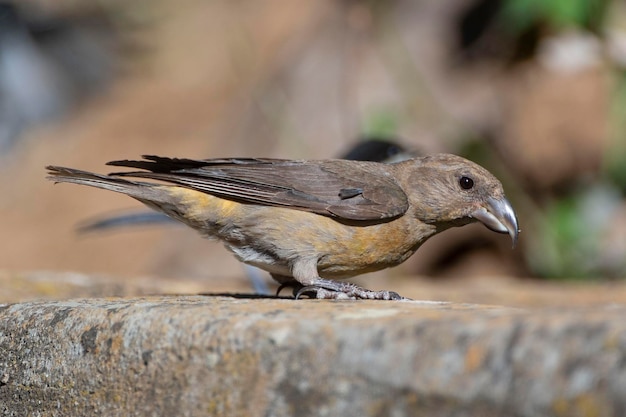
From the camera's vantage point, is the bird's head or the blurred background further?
the blurred background

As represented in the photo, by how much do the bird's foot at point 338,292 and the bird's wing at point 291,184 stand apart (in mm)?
309

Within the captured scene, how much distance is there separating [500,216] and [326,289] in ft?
2.56

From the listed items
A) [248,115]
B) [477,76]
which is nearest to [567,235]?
[477,76]

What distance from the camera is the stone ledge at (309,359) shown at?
6.78ft

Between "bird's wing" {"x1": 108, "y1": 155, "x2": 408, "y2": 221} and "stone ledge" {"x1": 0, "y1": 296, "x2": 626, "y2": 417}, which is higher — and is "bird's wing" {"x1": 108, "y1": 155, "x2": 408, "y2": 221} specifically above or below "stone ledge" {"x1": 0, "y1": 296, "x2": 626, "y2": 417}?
above

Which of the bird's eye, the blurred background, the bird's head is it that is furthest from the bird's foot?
the blurred background

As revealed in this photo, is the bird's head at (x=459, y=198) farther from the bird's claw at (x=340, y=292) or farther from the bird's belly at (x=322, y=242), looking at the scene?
the bird's claw at (x=340, y=292)

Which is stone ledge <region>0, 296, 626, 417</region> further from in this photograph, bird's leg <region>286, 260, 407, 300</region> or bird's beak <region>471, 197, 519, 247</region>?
bird's beak <region>471, 197, 519, 247</region>

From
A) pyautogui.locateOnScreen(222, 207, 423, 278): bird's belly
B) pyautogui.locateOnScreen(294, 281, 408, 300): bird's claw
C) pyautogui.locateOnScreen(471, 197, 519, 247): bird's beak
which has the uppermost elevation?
pyautogui.locateOnScreen(471, 197, 519, 247): bird's beak

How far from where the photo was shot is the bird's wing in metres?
3.97

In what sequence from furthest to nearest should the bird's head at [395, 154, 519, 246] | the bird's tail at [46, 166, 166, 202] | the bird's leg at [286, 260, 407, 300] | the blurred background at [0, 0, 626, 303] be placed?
the blurred background at [0, 0, 626, 303], the bird's head at [395, 154, 519, 246], the bird's tail at [46, 166, 166, 202], the bird's leg at [286, 260, 407, 300]

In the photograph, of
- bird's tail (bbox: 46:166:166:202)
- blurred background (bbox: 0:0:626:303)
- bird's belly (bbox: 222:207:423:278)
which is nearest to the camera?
bird's tail (bbox: 46:166:166:202)

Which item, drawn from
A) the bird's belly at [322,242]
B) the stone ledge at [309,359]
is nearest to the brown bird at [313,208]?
the bird's belly at [322,242]

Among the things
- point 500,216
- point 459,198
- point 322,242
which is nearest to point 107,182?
point 322,242
